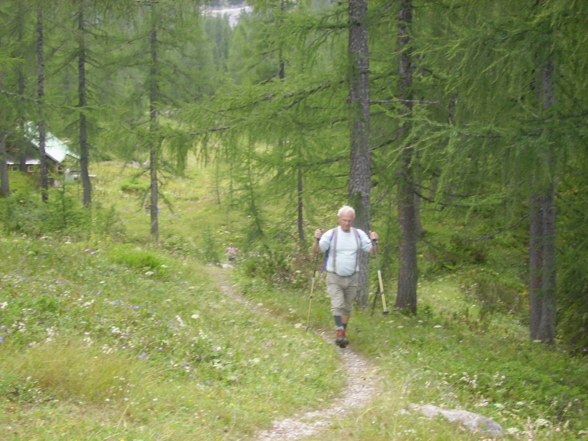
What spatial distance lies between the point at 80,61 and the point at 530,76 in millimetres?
22408

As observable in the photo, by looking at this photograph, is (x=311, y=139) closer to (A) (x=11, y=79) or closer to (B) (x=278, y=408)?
(B) (x=278, y=408)

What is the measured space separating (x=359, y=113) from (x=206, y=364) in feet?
18.3

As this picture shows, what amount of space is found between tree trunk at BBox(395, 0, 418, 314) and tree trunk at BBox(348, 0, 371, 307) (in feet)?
2.95

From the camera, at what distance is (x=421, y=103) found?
10.7 m

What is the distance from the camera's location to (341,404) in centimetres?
628

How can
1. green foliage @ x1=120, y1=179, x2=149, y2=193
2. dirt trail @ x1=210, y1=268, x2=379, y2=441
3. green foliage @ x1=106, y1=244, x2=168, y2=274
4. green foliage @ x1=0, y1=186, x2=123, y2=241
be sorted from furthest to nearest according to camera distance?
1. green foliage @ x1=120, y1=179, x2=149, y2=193
2. green foliage @ x1=0, y1=186, x2=123, y2=241
3. green foliage @ x1=106, y1=244, x2=168, y2=274
4. dirt trail @ x1=210, y1=268, x2=379, y2=441

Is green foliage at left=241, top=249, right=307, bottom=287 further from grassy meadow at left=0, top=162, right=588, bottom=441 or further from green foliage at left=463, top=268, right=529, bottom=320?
green foliage at left=463, top=268, right=529, bottom=320

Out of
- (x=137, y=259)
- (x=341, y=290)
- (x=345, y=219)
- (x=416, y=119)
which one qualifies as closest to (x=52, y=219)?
(x=137, y=259)

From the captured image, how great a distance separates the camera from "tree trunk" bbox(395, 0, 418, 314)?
11.1m

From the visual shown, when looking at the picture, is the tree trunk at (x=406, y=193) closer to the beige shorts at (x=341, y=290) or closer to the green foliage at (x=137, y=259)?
the beige shorts at (x=341, y=290)

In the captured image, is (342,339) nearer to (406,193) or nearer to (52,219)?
(406,193)

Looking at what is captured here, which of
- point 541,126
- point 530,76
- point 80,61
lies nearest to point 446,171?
point 541,126

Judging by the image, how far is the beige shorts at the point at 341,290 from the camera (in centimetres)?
845

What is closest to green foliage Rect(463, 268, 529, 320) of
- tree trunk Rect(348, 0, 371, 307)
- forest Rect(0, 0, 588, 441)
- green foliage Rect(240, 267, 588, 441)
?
forest Rect(0, 0, 588, 441)
